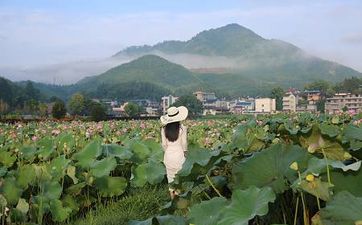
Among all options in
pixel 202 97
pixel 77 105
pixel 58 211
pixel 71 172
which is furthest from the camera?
pixel 202 97

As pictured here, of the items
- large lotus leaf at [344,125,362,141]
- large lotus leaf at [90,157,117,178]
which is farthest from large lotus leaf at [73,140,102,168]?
large lotus leaf at [344,125,362,141]

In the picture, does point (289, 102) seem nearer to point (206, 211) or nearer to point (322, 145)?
point (322, 145)

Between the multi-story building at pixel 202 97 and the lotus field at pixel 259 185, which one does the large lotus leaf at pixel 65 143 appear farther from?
A: the multi-story building at pixel 202 97

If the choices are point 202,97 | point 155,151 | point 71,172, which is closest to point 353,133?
point 71,172

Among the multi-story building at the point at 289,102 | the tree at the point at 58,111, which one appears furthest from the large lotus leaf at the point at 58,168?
the multi-story building at the point at 289,102

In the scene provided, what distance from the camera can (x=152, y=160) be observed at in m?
7.23

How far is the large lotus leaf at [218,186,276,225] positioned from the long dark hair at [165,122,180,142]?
3.90 meters

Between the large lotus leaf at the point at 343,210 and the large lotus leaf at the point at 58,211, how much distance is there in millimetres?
3837

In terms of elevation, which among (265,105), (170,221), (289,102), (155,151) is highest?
(170,221)

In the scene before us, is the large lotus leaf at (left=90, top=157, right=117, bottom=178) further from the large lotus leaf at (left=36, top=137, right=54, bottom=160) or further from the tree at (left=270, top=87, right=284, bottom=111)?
the tree at (left=270, top=87, right=284, bottom=111)

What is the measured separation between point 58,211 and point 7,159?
1879 mm

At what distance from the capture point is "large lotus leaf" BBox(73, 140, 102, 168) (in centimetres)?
613

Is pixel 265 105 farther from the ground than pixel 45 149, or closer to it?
closer to it

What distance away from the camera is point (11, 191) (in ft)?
15.8
